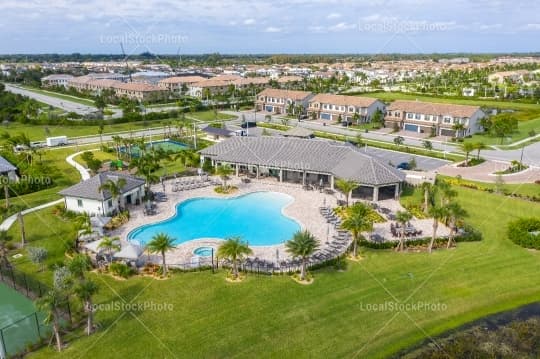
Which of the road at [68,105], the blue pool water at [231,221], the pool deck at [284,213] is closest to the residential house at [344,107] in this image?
the pool deck at [284,213]

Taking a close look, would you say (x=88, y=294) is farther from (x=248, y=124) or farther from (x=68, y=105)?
(x=68, y=105)

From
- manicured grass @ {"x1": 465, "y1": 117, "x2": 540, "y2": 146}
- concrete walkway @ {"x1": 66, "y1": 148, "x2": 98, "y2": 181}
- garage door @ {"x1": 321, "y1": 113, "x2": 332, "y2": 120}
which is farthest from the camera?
garage door @ {"x1": 321, "y1": 113, "x2": 332, "y2": 120}

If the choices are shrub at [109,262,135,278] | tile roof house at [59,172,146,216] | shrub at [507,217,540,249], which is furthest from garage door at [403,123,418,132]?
shrub at [109,262,135,278]

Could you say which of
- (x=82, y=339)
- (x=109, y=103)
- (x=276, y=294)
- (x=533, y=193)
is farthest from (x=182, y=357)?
(x=109, y=103)

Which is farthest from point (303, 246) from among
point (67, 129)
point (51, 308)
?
point (67, 129)

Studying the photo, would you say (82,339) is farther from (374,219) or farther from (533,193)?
(533,193)

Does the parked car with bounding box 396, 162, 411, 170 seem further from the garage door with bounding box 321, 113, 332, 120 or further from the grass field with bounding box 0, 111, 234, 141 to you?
the grass field with bounding box 0, 111, 234, 141

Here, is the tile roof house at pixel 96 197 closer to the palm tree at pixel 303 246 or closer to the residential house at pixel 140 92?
the palm tree at pixel 303 246
